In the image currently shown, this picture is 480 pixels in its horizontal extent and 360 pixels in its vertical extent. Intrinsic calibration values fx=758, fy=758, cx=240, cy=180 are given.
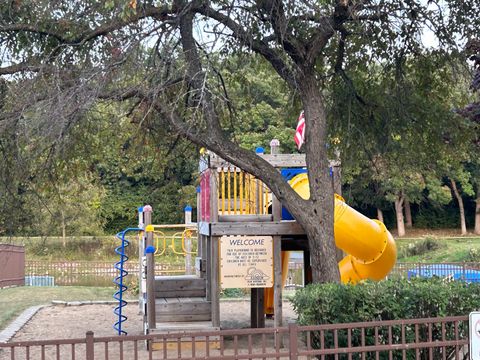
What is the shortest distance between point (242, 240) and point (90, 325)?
473 centimetres

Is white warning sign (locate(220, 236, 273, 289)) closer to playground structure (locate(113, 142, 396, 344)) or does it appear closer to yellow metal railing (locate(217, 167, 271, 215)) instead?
playground structure (locate(113, 142, 396, 344))

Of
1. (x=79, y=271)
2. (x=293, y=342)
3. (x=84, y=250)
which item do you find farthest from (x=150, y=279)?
(x=84, y=250)

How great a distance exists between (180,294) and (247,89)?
4.28 metres

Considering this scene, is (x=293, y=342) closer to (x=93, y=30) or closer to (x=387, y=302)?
(x=387, y=302)

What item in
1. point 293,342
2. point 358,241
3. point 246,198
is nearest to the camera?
point 293,342

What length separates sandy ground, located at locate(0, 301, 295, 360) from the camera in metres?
12.1

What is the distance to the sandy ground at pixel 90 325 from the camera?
12062 millimetres

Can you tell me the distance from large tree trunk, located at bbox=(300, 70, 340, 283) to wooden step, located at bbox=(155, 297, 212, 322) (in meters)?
3.86

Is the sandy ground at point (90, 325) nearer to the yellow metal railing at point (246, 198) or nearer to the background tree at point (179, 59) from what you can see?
the yellow metal railing at point (246, 198)

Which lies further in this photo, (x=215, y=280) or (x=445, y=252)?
(x=445, y=252)

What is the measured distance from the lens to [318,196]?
10.0m

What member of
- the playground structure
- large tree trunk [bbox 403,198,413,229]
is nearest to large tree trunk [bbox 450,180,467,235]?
large tree trunk [bbox 403,198,413,229]

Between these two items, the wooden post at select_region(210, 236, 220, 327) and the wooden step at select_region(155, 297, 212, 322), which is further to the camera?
the wooden step at select_region(155, 297, 212, 322)

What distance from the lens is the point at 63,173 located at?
12.2 meters
